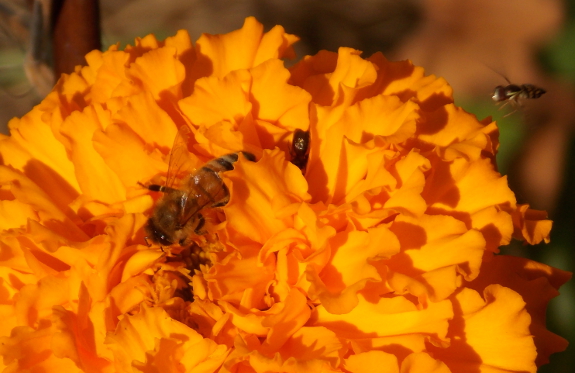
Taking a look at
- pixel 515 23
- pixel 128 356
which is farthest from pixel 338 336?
pixel 515 23

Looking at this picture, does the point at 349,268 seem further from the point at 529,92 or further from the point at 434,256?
the point at 529,92

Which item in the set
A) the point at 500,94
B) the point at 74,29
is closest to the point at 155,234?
the point at 74,29

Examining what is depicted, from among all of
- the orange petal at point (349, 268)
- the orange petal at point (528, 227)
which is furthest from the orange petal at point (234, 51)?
the orange petal at point (528, 227)

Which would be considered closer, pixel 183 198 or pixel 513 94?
pixel 183 198

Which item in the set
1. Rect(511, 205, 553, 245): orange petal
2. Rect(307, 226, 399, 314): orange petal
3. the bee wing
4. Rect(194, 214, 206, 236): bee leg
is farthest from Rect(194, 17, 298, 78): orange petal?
Rect(511, 205, 553, 245): orange petal

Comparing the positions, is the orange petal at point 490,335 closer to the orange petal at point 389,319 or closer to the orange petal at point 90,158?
the orange petal at point 389,319

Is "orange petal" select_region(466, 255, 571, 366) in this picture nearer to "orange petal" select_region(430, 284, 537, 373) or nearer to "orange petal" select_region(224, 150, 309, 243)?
"orange petal" select_region(430, 284, 537, 373)

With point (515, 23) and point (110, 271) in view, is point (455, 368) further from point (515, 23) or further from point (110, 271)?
point (515, 23)
